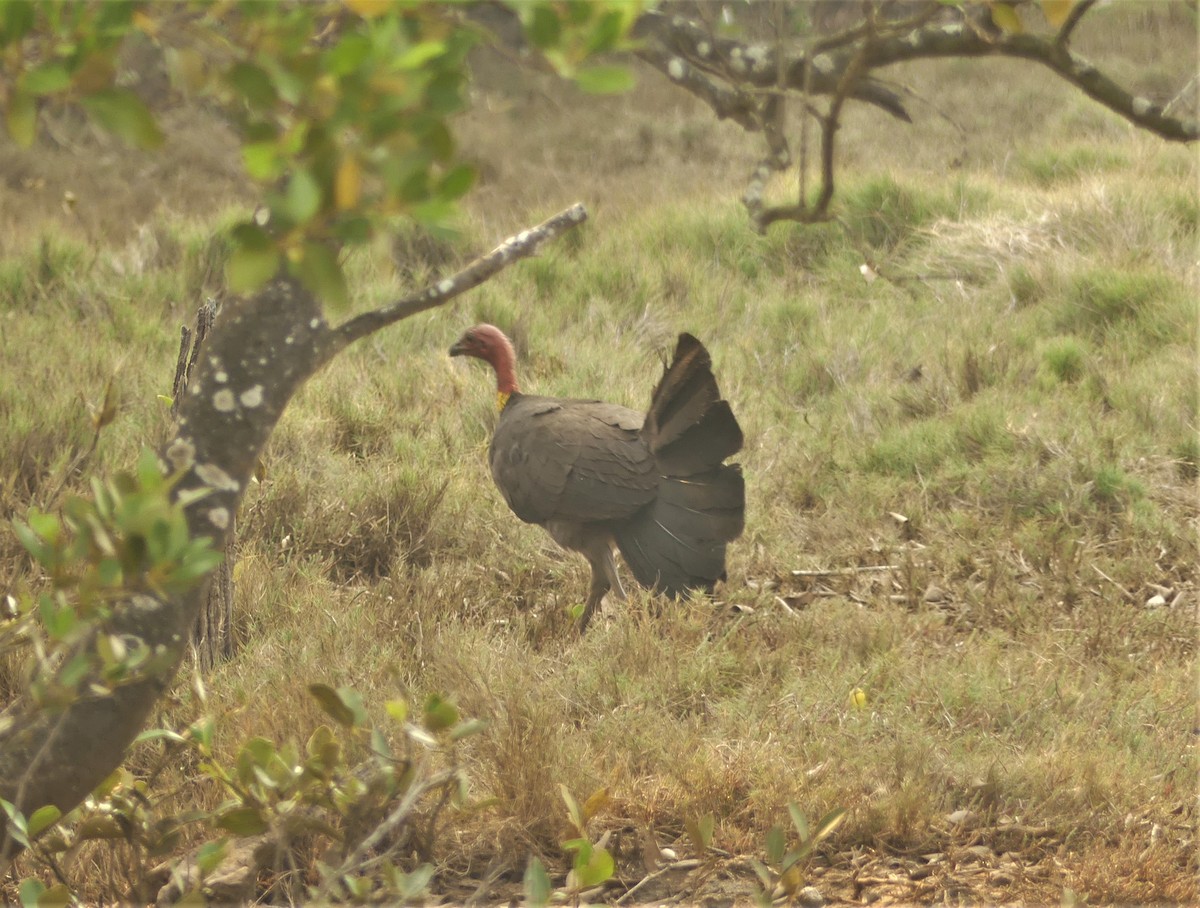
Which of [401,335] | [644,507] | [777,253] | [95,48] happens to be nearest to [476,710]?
[644,507]

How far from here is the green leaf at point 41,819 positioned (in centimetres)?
227

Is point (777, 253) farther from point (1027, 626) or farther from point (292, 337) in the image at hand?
point (292, 337)

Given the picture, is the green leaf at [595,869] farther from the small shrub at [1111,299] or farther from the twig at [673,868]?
the small shrub at [1111,299]

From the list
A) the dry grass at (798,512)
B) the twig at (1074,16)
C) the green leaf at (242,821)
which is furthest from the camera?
the dry grass at (798,512)

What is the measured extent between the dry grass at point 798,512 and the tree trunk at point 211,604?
10 centimetres

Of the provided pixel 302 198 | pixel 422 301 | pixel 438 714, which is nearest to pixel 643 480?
pixel 422 301

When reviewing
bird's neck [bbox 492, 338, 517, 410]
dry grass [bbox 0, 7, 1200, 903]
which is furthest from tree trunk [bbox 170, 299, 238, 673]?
bird's neck [bbox 492, 338, 517, 410]

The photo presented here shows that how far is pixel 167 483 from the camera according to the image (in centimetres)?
169

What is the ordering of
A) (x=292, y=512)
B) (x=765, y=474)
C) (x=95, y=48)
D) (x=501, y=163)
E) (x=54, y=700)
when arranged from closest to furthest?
(x=95, y=48) → (x=54, y=700) → (x=292, y=512) → (x=765, y=474) → (x=501, y=163)

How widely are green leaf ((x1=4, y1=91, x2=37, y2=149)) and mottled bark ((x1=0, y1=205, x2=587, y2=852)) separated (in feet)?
3.98

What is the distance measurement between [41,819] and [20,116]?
4.99 ft

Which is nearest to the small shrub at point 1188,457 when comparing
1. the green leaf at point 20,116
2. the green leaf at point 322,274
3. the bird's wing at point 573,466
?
the bird's wing at point 573,466

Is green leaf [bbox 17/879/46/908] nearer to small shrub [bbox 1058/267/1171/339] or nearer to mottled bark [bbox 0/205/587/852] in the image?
mottled bark [bbox 0/205/587/852]

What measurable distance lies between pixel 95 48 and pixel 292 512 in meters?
4.42
